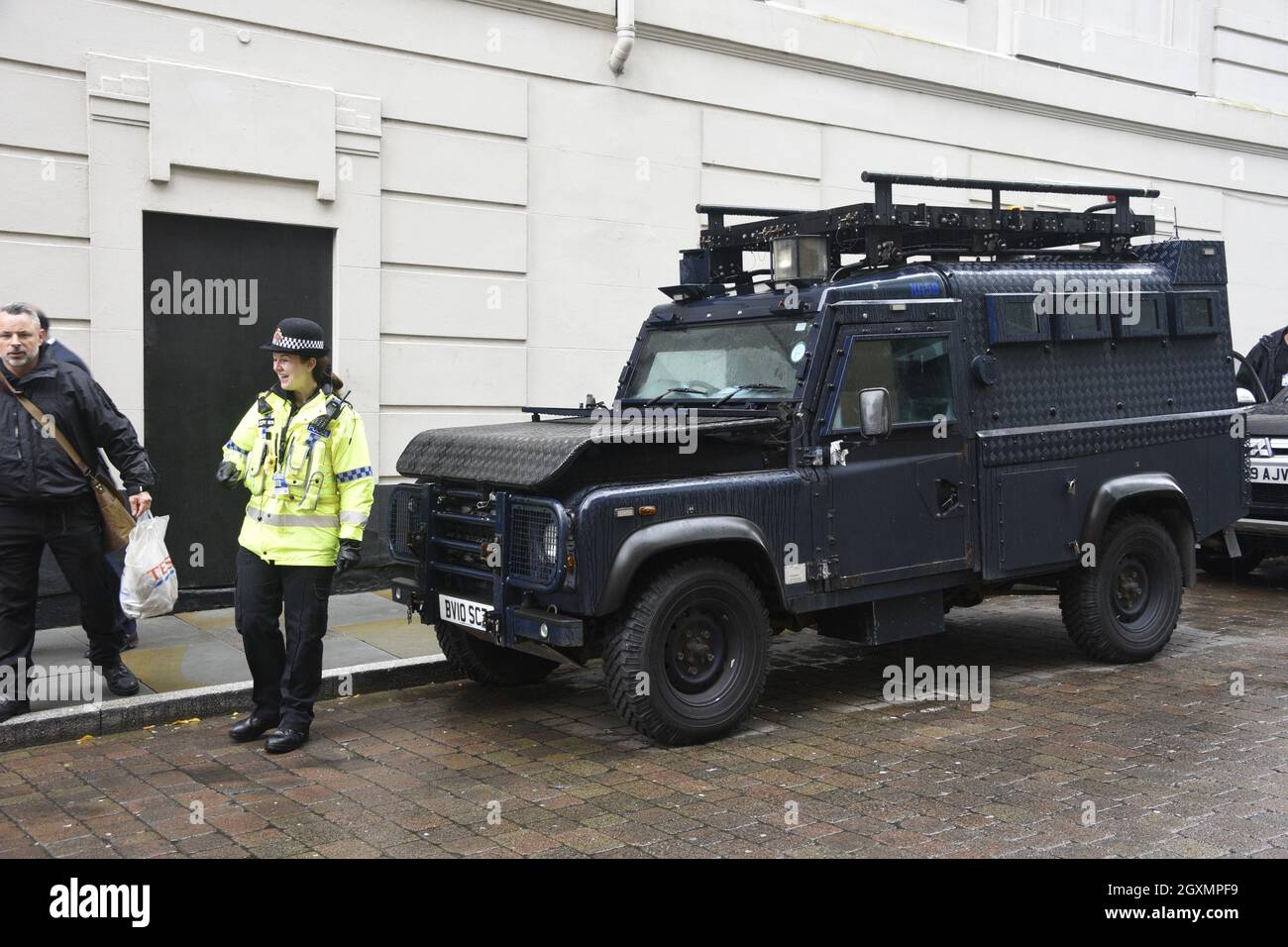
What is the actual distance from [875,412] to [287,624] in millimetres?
3102

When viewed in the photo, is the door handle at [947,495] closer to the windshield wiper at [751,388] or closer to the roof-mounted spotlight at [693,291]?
the windshield wiper at [751,388]

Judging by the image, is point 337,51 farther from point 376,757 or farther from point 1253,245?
point 1253,245

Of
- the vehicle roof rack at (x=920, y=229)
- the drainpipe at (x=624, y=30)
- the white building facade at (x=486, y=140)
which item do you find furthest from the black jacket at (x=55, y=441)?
the drainpipe at (x=624, y=30)

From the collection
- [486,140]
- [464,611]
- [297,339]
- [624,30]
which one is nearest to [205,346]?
[486,140]

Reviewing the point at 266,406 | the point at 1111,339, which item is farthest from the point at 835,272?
the point at 266,406

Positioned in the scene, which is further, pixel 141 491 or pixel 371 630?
pixel 371 630

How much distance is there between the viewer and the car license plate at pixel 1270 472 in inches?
408

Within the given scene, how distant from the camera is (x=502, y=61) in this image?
10.4 m

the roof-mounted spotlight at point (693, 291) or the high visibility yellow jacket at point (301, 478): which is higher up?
the roof-mounted spotlight at point (693, 291)

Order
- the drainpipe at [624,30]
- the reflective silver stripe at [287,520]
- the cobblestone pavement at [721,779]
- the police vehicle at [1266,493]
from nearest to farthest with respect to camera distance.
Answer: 1. the cobblestone pavement at [721,779]
2. the reflective silver stripe at [287,520]
3. the police vehicle at [1266,493]
4. the drainpipe at [624,30]

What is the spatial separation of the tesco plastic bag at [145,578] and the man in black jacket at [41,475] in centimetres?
16

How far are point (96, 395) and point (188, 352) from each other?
2.64 meters

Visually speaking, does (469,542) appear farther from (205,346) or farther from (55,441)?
(205,346)

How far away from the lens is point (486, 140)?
1038 centimetres
